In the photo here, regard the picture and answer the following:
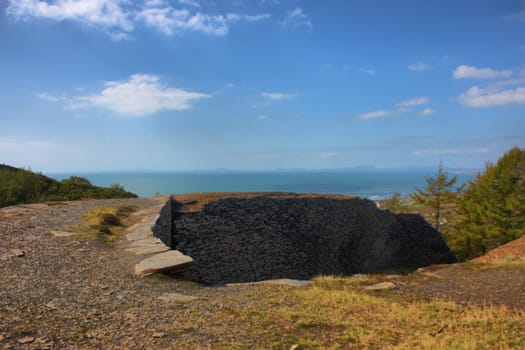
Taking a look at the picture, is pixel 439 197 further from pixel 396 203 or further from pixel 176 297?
pixel 176 297

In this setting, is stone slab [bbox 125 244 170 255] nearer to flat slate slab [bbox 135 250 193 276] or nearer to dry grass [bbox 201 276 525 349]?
flat slate slab [bbox 135 250 193 276]

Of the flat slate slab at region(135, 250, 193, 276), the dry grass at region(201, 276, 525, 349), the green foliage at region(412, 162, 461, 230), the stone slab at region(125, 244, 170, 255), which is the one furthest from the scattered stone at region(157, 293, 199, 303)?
the green foliage at region(412, 162, 461, 230)

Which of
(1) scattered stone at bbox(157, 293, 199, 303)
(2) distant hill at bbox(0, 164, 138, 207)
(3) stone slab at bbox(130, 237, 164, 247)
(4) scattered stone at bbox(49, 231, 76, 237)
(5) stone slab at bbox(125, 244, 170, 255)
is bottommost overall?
(1) scattered stone at bbox(157, 293, 199, 303)

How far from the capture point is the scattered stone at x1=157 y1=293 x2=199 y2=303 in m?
5.11

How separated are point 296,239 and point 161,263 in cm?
1220

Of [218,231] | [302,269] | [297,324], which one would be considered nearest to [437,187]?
[302,269]

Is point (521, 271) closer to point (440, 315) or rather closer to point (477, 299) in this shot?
point (477, 299)

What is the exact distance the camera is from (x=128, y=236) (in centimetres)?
866

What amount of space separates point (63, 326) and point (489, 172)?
31.1m

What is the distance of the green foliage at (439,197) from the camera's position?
3247 cm

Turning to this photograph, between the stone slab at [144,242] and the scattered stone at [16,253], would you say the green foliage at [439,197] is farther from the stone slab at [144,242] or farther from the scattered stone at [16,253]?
the scattered stone at [16,253]

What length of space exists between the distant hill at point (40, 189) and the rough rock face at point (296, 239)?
5.39m

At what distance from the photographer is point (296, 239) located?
1802 centimetres

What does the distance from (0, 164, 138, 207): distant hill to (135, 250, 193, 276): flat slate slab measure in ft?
33.1
